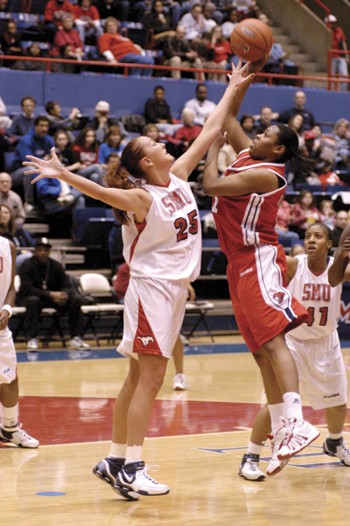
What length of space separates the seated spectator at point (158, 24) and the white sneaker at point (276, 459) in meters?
14.4

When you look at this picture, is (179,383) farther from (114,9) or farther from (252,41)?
(114,9)

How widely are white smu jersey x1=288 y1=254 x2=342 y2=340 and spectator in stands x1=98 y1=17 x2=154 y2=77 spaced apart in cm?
1164

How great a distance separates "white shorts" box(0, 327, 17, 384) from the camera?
729cm

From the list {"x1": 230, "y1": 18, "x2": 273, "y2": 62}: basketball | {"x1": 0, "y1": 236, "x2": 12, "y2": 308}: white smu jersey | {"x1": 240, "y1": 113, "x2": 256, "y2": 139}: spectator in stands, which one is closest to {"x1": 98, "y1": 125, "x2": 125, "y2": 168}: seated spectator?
{"x1": 240, "y1": 113, "x2": 256, "y2": 139}: spectator in stands

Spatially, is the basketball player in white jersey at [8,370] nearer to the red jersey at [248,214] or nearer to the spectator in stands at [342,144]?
the red jersey at [248,214]

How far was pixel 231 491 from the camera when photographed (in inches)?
237

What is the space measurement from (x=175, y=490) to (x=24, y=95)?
12.3 meters

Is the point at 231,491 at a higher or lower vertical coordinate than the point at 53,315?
higher

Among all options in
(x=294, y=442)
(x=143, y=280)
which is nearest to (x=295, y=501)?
(x=294, y=442)

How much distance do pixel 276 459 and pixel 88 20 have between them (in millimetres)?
14016

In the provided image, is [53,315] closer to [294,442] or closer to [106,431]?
[106,431]

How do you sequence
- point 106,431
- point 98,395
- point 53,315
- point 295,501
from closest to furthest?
point 295,501 < point 106,431 < point 98,395 < point 53,315

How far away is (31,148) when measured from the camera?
15242mm

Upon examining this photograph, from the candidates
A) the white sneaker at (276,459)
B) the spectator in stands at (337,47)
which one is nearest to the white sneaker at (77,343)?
the white sneaker at (276,459)
